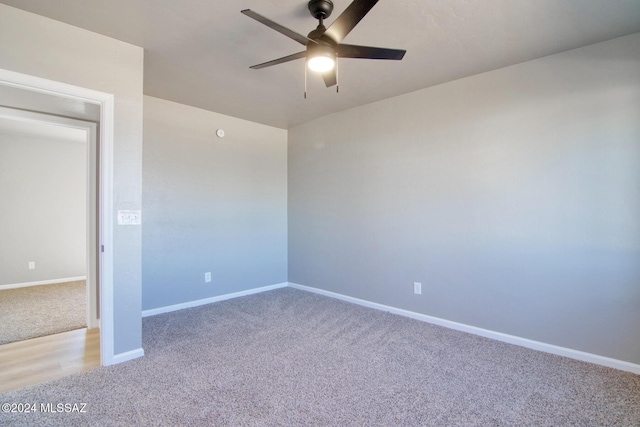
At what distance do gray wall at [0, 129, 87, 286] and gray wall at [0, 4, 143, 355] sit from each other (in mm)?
3393

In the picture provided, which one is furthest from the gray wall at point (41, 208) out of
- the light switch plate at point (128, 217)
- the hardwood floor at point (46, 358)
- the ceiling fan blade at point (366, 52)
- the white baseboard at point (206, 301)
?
the ceiling fan blade at point (366, 52)

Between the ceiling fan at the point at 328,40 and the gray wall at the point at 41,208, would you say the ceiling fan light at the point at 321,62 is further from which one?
the gray wall at the point at 41,208

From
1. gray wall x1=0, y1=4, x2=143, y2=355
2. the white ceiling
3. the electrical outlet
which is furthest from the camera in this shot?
the electrical outlet

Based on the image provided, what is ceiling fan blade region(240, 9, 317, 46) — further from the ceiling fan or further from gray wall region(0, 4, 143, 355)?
gray wall region(0, 4, 143, 355)

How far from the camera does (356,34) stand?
2.34 meters

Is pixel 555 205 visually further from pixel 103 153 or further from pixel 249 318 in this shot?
pixel 103 153

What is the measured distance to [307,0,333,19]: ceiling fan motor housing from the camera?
6.28 ft

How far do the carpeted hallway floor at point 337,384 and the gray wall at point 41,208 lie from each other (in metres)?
3.65

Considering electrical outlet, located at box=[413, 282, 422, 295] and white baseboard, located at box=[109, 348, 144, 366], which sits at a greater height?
electrical outlet, located at box=[413, 282, 422, 295]

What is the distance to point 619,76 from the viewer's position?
235cm

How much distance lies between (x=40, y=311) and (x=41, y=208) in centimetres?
237

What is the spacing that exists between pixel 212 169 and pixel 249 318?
6.56 ft

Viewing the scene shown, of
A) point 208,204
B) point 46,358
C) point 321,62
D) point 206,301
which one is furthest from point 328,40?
point 206,301

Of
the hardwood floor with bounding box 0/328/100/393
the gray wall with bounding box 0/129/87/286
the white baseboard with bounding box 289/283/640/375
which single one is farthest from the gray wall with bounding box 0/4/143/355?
the gray wall with bounding box 0/129/87/286
